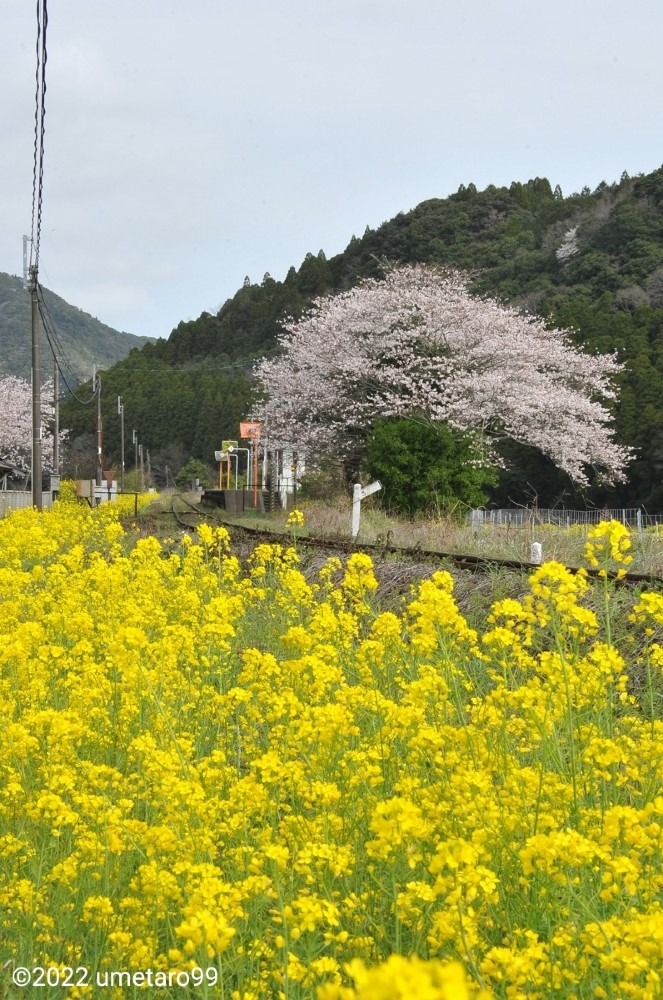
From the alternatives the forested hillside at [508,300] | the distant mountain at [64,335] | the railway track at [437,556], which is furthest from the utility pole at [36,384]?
the distant mountain at [64,335]

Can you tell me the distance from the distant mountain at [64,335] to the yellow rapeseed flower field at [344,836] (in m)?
97.1

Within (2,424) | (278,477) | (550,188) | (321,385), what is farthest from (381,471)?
(550,188)

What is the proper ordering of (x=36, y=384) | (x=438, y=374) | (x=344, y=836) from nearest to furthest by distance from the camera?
1. (x=344, y=836)
2. (x=36, y=384)
3. (x=438, y=374)

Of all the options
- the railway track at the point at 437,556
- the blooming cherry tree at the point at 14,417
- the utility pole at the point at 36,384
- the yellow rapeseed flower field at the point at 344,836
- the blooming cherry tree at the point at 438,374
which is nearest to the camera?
the yellow rapeseed flower field at the point at 344,836

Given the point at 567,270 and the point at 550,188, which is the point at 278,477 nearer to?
the point at 567,270

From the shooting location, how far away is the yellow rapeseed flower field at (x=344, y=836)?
1.76 meters

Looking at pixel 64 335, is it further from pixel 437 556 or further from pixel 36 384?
pixel 437 556

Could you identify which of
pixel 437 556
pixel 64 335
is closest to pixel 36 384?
pixel 437 556

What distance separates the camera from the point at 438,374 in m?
21.4

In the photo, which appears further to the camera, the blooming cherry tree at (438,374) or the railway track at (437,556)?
the blooming cherry tree at (438,374)

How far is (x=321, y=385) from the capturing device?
23.2 meters

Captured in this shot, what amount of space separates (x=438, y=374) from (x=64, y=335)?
115359 mm

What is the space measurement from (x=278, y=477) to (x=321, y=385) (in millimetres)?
8956

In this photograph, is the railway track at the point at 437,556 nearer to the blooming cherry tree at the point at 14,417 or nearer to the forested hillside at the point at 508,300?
the forested hillside at the point at 508,300
